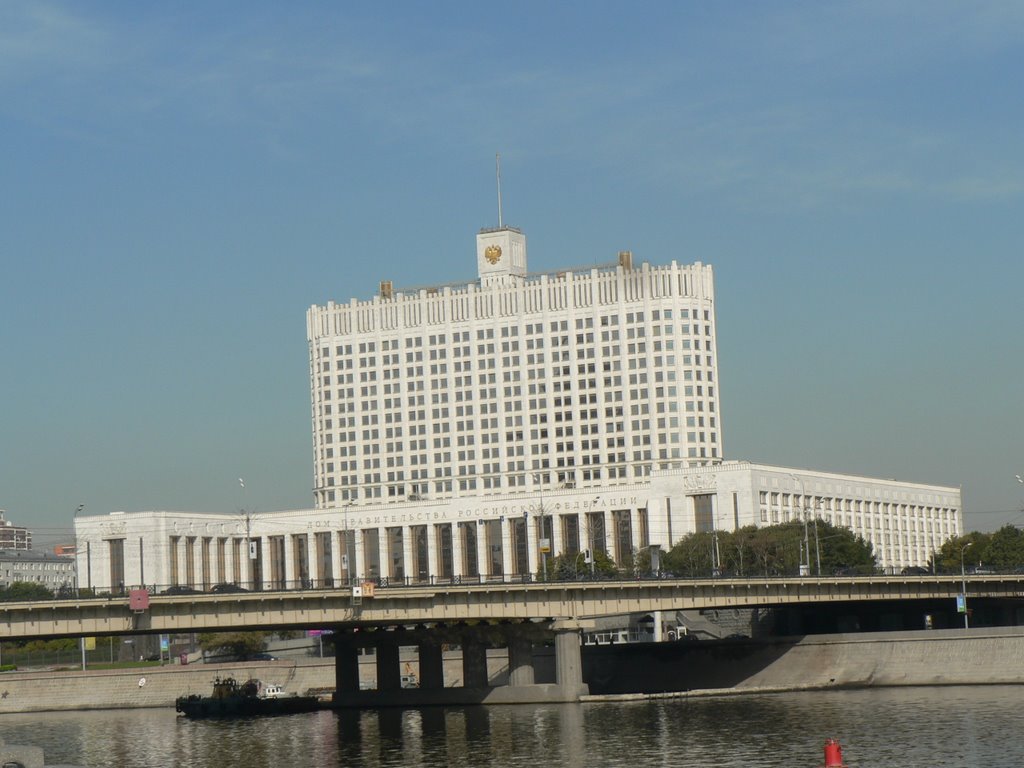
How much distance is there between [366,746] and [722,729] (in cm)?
2082

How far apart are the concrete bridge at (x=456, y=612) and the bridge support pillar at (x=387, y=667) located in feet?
0.27

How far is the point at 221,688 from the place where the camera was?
14638 cm

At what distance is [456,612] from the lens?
12519 cm

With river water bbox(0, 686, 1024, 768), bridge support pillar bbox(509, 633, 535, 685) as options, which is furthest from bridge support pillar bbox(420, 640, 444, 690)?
bridge support pillar bbox(509, 633, 535, 685)

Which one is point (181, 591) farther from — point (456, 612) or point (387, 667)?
point (387, 667)

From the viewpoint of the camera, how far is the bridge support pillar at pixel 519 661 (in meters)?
132

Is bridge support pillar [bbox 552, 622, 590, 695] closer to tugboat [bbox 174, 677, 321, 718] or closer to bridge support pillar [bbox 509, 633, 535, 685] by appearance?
bridge support pillar [bbox 509, 633, 535, 685]

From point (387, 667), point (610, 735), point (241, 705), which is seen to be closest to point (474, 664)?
point (387, 667)

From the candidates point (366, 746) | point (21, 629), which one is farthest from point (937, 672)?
point (21, 629)

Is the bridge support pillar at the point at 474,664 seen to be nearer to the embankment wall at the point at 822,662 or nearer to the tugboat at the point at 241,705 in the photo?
the tugboat at the point at 241,705

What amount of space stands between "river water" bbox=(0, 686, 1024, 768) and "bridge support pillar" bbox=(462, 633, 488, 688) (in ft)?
22.5

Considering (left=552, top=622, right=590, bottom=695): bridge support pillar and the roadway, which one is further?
(left=552, top=622, right=590, bottom=695): bridge support pillar

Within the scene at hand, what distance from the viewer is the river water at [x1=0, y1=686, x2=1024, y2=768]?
84.4m

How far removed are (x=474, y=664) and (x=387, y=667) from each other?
9.04 metres
